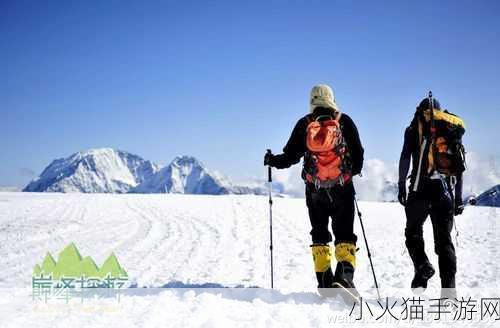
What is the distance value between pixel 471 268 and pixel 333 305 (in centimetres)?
482

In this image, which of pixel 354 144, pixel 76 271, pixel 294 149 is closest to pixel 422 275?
pixel 354 144

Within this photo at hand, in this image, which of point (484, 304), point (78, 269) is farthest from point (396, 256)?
point (78, 269)

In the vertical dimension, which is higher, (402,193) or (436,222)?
(402,193)

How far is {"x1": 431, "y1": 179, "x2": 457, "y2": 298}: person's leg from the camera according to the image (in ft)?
17.5

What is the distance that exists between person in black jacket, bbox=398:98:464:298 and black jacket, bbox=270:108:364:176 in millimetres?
617

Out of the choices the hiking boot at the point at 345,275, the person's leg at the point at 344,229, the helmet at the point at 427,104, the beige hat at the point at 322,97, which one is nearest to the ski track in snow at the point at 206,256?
the hiking boot at the point at 345,275

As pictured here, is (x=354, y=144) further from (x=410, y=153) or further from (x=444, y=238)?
(x=444, y=238)

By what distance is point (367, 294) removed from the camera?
6.09 meters

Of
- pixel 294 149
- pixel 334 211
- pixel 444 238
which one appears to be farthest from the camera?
pixel 294 149

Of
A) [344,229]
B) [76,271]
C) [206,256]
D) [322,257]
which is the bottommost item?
[206,256]

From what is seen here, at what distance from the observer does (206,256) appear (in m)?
9.53

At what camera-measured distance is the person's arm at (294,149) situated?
19.7ft

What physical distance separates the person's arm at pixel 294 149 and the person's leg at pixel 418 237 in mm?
1572

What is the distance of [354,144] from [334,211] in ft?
3.00
